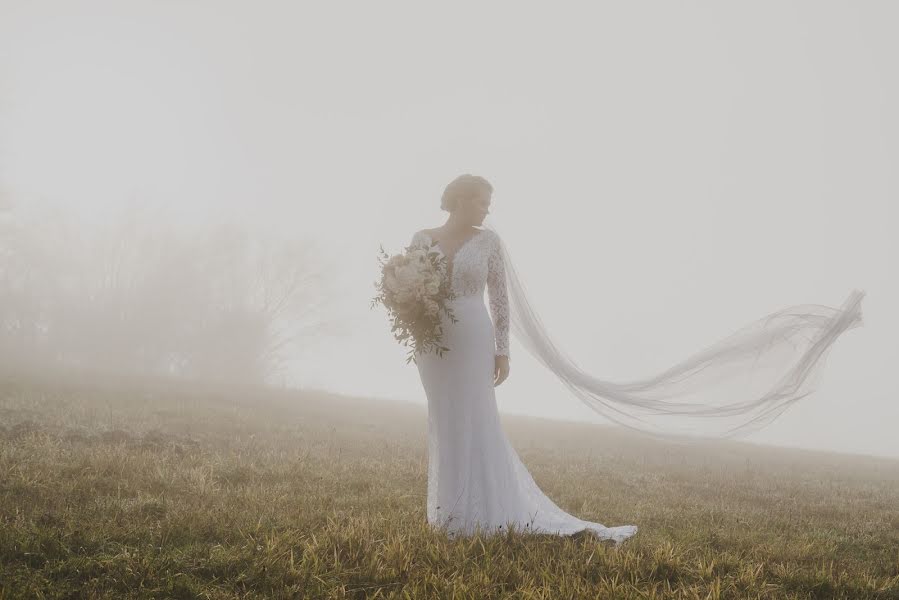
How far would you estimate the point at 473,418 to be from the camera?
256 inches

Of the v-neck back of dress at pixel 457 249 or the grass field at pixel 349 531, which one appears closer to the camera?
the grass field at pixel 349 531

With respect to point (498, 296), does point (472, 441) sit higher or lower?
lower

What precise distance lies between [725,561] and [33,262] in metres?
46.0

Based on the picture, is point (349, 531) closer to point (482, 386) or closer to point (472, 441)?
point (472, 441)

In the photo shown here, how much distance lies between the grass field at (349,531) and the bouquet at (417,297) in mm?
2054

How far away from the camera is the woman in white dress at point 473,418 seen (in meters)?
6.23

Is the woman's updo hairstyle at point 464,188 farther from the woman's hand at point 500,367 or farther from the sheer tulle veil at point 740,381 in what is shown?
the sheer tulle veil at point 740,381

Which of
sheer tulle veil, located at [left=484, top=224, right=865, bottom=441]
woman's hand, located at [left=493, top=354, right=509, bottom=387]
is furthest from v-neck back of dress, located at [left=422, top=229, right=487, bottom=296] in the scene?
sheer tulle veil, located at [left=484, top=224, right=865, bottom=441]

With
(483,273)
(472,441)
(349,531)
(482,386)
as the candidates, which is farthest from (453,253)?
(349,531)

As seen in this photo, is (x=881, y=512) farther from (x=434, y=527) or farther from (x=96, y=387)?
(x=96, y=387)

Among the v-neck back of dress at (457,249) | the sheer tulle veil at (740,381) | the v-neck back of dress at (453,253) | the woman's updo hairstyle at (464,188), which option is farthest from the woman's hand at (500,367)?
the sheer tulle veil at (740,381)

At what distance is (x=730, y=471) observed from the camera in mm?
15289

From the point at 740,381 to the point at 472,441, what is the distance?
22.3 ft

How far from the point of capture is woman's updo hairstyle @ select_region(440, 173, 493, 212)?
A: 720 cm
